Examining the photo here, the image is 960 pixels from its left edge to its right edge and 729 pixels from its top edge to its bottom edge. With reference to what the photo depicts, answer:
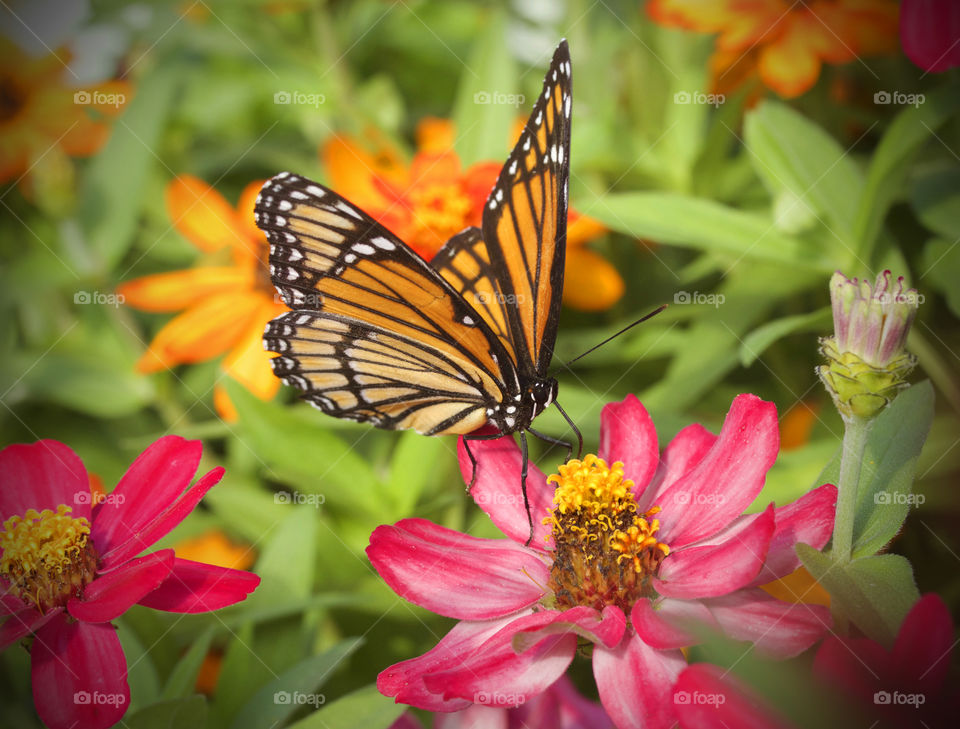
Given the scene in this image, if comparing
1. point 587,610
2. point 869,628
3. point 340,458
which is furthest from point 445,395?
point 869,628

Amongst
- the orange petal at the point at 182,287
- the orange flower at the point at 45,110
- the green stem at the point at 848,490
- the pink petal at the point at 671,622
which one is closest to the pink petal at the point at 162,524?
the pink petal at the point at 671,622

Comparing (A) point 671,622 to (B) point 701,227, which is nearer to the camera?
(A) point 671,622

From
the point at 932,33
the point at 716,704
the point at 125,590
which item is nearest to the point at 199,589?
the point at 125,590

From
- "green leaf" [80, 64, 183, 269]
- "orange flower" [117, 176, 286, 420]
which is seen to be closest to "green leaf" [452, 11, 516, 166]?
"orange flower" [117, 176, 286, 420]

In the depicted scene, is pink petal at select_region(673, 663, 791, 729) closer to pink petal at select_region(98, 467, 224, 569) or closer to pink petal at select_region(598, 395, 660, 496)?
pink petal at select_region(598, 395, 660, 496)

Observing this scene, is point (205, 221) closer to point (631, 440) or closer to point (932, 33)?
point (631, 440)

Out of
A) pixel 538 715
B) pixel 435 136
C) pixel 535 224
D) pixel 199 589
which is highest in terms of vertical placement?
pixel 435 136
